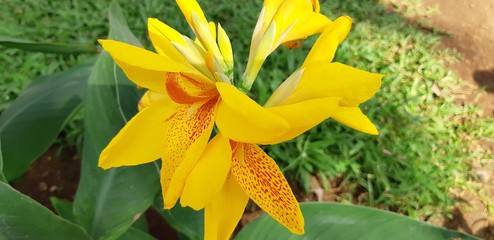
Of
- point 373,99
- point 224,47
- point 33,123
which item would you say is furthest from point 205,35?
point 373,99

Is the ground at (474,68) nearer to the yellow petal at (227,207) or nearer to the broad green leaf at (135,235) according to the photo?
the broad green leaf at (135,235)

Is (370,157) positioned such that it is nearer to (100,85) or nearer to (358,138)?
(358,138)

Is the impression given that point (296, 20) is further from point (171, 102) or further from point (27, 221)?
point (27, 221)

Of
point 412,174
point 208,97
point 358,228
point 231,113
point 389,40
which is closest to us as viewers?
point 231,113

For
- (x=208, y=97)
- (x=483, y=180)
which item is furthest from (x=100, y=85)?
(x=483, y=180)

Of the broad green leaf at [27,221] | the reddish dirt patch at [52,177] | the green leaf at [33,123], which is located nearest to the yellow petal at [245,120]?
the broad green leaf at [27,221]
